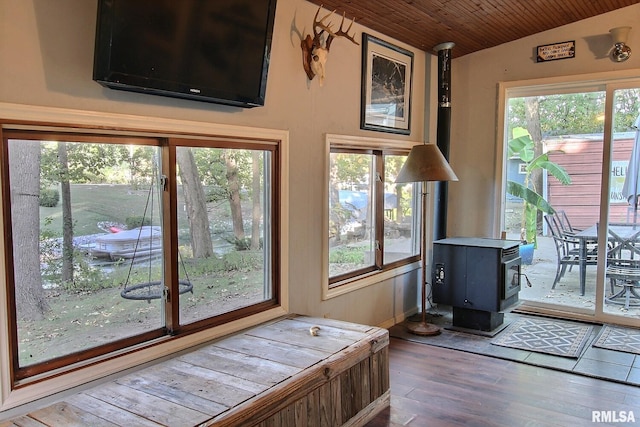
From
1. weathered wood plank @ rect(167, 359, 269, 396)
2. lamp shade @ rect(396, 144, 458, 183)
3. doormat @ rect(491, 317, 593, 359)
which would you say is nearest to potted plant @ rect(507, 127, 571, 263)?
doormat @ rect(491, 317, 593, 359)

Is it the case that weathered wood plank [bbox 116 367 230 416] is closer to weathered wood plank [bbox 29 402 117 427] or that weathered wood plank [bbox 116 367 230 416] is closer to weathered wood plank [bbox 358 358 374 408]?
weathered wood plank [bbox 29 402 117 427]

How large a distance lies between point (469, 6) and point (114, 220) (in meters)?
3.15

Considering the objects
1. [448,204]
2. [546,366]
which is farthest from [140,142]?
[448,204]

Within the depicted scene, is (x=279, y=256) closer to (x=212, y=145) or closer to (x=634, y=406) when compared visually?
(x=212, y=145)

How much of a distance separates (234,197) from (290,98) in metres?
0.79

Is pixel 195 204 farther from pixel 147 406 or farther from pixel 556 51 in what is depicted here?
pixel 556 51

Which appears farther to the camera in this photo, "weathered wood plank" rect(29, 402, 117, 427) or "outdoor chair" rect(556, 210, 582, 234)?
"outdoor chair" rect(556, 210, 582, 234)

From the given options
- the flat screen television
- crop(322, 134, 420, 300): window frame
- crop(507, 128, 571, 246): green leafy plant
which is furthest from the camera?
crop(507, 128, 571, 246): green leafy plant

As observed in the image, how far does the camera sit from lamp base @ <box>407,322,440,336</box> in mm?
4273

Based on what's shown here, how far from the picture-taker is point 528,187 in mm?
5066

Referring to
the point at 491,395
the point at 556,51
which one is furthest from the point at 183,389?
the point at 556,51

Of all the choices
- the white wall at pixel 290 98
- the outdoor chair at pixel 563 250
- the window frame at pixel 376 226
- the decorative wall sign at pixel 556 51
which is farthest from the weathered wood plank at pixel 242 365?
the decorative wall sign at pixel 556 51

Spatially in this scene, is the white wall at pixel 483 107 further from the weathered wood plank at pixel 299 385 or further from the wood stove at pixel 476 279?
the weathered wood plank at pixel 299 385

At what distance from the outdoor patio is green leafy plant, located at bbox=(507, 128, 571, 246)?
153 millimetres
